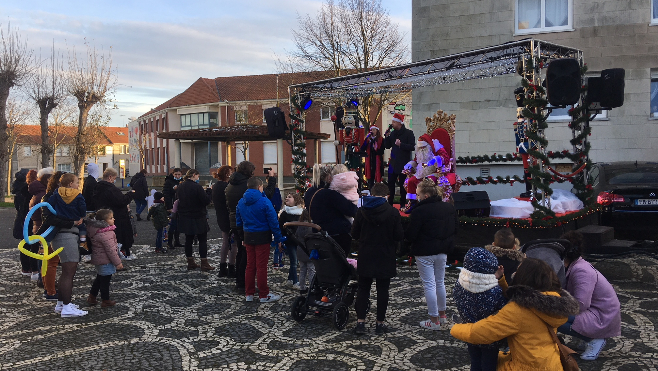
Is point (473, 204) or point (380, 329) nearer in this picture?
point (380, 329)

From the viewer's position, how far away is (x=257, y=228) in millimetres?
7008

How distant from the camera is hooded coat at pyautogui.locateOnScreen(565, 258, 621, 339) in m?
4.89

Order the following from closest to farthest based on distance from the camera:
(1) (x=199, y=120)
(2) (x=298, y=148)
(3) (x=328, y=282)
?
(3) (x=328, y=282)
(2) (x=298, y=148)
(1) (x=199, y=120)

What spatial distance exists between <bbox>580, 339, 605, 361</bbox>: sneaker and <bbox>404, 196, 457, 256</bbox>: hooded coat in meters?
1.57

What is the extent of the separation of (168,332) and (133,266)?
436cm

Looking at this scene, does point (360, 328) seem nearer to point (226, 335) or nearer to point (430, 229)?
point (430, 229)

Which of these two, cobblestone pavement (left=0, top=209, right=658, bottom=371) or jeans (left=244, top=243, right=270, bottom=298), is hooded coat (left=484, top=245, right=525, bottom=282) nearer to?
cobblestone pavement (left=0, top=209, right=658, bottom=371)

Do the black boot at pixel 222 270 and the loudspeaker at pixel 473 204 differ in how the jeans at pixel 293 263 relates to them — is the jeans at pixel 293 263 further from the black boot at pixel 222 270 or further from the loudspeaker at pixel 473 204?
the loudspeaker at pixel 473 204

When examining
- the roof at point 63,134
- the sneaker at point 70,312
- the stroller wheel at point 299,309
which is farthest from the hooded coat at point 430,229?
the roof at point 63,134

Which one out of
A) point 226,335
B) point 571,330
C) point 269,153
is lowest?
point 226,335

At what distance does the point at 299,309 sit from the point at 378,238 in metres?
1.47

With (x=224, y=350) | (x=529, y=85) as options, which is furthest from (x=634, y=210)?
(x=224, y=350)

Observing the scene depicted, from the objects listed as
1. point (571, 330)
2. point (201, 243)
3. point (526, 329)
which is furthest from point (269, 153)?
point (526, 329)

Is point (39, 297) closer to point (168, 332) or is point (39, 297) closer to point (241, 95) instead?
point (168, 332)
